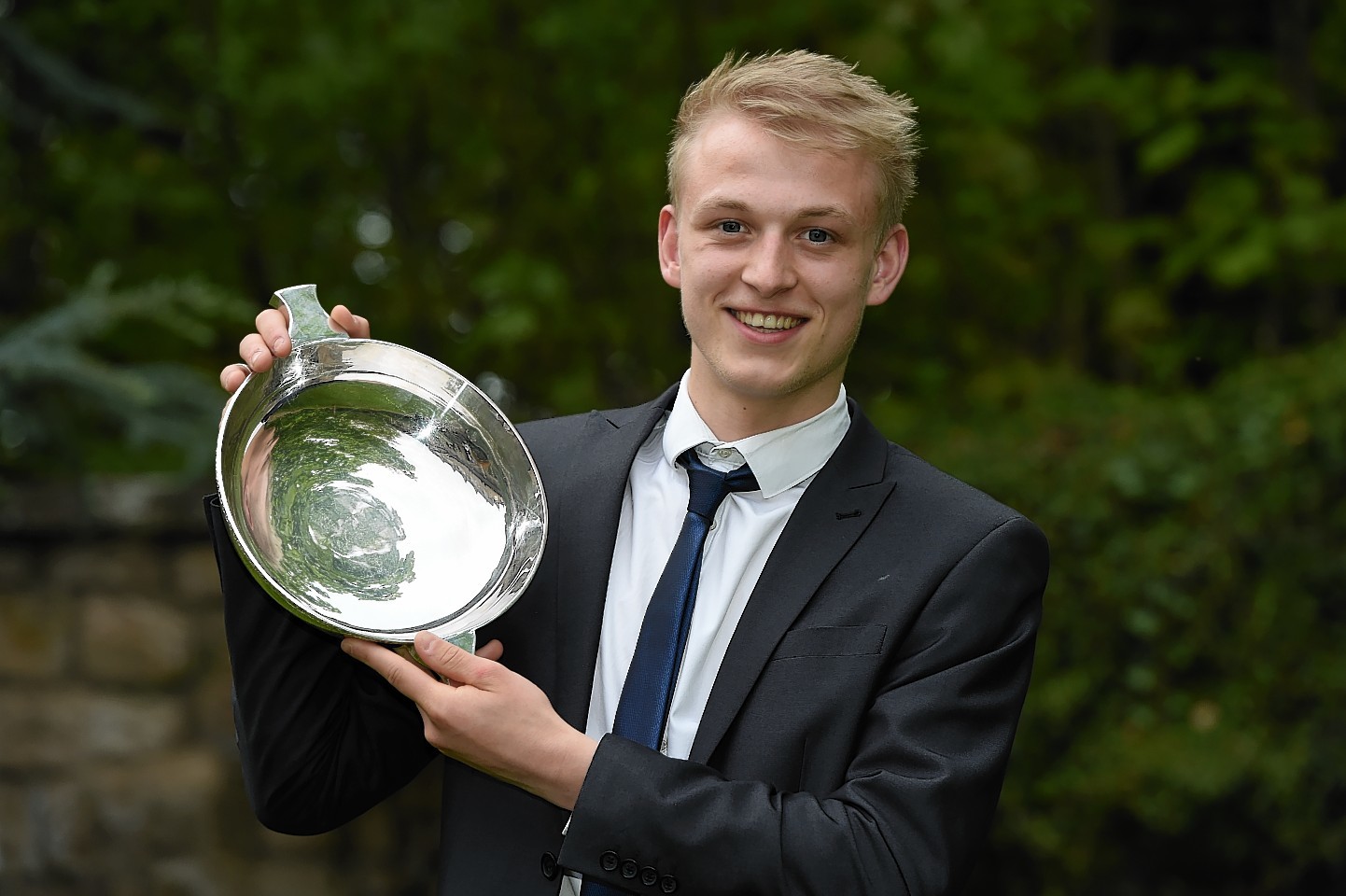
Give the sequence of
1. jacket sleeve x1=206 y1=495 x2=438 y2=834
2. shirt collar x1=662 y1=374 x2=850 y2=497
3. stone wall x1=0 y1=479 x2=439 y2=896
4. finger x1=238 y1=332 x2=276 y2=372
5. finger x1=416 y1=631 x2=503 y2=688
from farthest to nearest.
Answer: stone wall x1=0 y1=479 x2=439 y2=896 → shirt collar x1=662 y1=374 x2=850 y2=497 → jacket sleeve x1=206 y1=495 x2=438 y2=834 → finger x1=238 y1=332 x2=276 y2=372 → finger x1=416 y1=631 x2=503 y2=688

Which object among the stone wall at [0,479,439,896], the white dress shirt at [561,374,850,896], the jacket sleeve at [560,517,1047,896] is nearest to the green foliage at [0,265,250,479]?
the stone wall at [0,479,439,896]

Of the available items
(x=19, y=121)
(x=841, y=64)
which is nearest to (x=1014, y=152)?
(x=19, y=121)

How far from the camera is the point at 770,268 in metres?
1.94

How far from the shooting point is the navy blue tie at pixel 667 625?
1942mm

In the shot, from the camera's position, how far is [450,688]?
1.75 m

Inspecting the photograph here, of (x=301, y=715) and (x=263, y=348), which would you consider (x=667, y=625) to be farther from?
(x=263, y=348)

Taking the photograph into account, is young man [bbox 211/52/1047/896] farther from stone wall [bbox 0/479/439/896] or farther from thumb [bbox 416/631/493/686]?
stone wall [bbox 0/479/439/896]

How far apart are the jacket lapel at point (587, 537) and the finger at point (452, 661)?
257 mm

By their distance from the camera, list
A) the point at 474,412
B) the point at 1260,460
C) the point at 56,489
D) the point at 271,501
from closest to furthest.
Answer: the point at 271,501, the point at 474,412, the point at 1260,460, the point at 56,489

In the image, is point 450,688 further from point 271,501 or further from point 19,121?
point 19,121

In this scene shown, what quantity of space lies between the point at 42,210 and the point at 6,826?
89.7 inches

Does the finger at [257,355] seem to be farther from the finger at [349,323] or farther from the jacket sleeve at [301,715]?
the jacket sleeve at [301,715]

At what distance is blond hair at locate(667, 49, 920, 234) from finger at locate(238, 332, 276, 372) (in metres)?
0.61

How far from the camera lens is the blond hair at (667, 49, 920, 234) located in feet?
6.38
